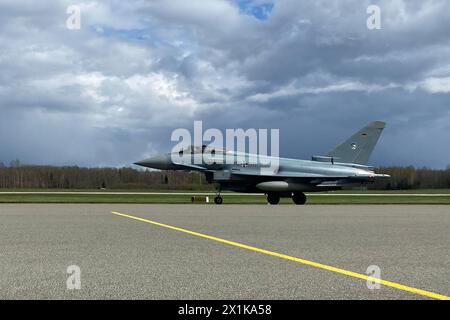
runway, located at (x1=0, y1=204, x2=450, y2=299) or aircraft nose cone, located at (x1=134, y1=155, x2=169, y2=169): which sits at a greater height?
aircraft nose cone, located at (x1=134, y1=155, x2=169, y2=169)

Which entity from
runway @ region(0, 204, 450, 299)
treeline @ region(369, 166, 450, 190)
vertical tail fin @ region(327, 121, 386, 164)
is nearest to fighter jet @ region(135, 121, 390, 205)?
vertical tail fin @ region(327, 121, 386, 164)

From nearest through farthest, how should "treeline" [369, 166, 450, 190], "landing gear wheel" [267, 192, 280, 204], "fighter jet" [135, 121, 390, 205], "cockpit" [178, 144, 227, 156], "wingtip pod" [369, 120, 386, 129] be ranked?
1. "fighter jet" [135, 121, 390, 205]
2. "cockpit" [178, 144, 227, 156]
3. "landing gear wheel" [267, 192, 280, 204]
4. "wingtip pod" [369, 120, 386, 129]
5. "treeline" [369, 166, 450, 190]

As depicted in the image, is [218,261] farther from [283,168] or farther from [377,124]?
[377,124]

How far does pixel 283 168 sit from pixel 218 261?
2688cm

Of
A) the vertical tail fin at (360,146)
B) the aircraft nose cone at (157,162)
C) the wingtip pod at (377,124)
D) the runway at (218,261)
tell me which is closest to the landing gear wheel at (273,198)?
the vertical tail fin at (360,146)

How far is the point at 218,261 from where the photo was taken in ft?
26.7

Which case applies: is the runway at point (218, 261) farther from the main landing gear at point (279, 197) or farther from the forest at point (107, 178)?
the forest at point (107, 178)

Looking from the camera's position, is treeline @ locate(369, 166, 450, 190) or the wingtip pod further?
treeline @ locate(369, 166, 450, 190)

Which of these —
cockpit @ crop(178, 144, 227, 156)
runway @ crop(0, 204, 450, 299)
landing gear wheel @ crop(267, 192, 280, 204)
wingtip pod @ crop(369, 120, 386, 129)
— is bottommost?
runway @ crop(0, 204, 450, 299)

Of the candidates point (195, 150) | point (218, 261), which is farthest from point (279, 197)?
point (218, 261)

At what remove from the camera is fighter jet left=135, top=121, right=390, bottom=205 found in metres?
32.9

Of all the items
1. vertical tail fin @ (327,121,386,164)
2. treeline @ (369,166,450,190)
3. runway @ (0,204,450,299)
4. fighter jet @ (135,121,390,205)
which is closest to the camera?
runway @ (0,204,450,299)

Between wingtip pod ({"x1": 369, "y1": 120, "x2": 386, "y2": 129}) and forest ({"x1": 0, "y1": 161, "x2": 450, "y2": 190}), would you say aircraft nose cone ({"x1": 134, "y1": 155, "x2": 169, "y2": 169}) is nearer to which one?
wingtip pod ({"x1": 369, "y1": 120, "x2": 386, "y2": 129})
